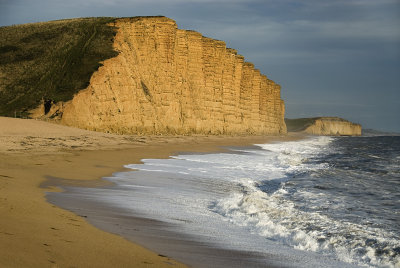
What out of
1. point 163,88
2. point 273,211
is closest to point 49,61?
point 163,88

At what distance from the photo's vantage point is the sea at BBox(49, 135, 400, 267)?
643 cm

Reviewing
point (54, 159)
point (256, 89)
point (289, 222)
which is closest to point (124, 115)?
point (54, 159)

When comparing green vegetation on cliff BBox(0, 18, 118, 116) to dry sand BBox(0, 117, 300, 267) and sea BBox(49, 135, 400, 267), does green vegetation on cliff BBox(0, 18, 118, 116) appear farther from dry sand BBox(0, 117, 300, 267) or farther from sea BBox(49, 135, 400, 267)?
sea BBox(49, 135, 400, 267)

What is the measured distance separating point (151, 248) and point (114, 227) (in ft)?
3.95

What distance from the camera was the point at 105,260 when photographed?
467 centimetres

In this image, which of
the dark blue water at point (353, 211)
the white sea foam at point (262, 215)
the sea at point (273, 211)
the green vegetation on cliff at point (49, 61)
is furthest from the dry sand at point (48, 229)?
the green vegetation on cliff at point (49, 61)

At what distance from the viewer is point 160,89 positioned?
4641cm

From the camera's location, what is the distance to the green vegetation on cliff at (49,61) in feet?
116

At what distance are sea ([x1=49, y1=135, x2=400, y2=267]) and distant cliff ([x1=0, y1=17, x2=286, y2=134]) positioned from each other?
20203 millimetres

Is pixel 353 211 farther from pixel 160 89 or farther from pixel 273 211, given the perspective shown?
pixel 160 89

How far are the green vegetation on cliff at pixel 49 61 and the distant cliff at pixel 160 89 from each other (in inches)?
35.4

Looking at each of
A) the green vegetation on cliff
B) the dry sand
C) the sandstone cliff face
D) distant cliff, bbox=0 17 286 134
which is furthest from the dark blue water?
the green vegetation on cliff

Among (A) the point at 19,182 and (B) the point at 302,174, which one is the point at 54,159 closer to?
(A) the point at 19,182

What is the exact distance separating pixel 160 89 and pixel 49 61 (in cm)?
1193
